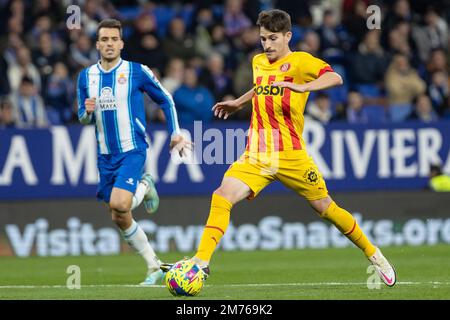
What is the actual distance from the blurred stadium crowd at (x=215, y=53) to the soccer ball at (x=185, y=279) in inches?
327

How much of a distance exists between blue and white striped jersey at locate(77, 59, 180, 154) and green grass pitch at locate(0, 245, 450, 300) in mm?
1376

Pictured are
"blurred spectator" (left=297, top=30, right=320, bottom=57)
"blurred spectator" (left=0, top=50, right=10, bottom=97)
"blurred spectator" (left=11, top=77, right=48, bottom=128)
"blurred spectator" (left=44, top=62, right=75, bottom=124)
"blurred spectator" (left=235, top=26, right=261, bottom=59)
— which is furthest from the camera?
"blurred spectator" (left=235, top=26, right=261, bottom=59)

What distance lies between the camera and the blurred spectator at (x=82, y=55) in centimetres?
1830

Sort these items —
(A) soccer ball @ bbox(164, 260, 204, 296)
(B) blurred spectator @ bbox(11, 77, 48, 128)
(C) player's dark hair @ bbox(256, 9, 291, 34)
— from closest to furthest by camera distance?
1. (A) soccer ball @ bbox(164, 260, 204, 296)
2. (C) player's dark hair @ bbox(256, 9, 291, 34)
3. (B) blurred spectator @ bbox(11, 77, 48, 128)

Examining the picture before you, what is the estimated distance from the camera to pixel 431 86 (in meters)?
19.1

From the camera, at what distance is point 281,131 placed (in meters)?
10.0

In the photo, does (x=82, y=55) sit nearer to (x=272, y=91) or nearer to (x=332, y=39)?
(x=332, y=39)

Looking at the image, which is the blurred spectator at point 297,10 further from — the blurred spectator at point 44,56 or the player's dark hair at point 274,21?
the player's dark hair at point 274,21

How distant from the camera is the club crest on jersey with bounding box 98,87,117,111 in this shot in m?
11.2

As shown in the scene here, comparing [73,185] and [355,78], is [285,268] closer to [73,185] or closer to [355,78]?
[73,185]

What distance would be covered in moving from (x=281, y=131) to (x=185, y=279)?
164 centimetres

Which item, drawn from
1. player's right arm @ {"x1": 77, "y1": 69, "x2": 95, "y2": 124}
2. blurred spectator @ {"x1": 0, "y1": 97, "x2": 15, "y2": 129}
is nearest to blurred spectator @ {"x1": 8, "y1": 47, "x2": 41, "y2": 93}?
blurred spectator @ {"x1": 0, "y1": 97, "x2": 15, "y2": 129}

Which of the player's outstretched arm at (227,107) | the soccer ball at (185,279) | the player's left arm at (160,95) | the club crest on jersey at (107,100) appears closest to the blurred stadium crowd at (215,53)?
the player's left arm at (160,95)

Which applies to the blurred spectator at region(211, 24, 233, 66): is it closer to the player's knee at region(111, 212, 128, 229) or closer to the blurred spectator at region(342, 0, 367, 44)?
the blurred spectator at region(342, 0, 367, 44)
